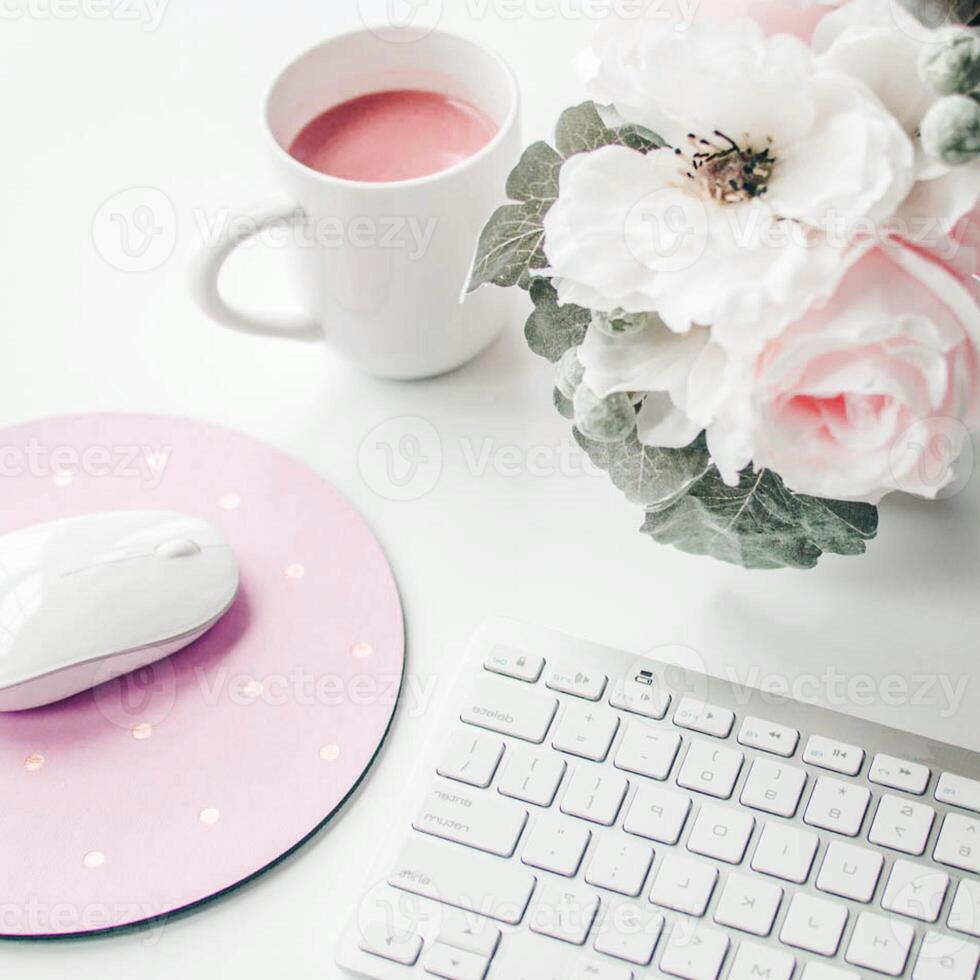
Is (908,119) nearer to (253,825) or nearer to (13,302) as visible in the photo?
(253,825)

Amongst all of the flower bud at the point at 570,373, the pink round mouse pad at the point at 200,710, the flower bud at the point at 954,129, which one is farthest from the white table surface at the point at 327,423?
the flower bud at the point at 954,129

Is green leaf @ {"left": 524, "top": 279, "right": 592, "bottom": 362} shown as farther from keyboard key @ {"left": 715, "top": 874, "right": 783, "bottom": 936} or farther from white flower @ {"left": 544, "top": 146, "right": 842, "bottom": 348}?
keyboard key @ {"left": 715, "top": 874, "right": 783, "bottom": 936}

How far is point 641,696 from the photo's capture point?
469 millimetres

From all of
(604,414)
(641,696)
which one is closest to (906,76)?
(604,414)

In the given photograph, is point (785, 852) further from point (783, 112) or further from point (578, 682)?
point (783, 112)

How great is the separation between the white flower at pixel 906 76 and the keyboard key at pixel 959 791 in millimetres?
195

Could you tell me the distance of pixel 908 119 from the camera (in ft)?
1.15

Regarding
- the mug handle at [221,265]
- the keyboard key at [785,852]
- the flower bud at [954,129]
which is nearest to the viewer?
the flower bud at [954,129]

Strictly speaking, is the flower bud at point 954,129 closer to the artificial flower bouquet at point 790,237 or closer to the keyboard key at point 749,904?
the artificial flower bouquet at point 790,237

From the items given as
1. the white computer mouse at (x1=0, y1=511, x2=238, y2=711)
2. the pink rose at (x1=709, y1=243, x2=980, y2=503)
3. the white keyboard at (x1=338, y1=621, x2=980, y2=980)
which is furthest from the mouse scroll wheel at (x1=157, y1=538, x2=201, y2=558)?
the pink rose at (x1=709, y1=243, x2=980, y2=503)

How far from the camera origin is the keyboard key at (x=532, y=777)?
0.45 meters

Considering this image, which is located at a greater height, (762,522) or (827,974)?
(762,522)

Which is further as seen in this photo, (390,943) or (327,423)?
(327,423)

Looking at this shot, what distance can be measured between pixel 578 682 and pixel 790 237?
0.63 ft
